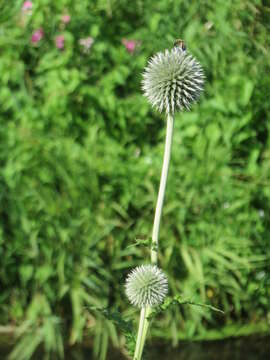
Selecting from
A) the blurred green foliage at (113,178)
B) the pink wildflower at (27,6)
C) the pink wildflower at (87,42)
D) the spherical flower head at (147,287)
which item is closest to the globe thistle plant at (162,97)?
the spherical flower head at (147,287)

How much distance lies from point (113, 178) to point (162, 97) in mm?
1434

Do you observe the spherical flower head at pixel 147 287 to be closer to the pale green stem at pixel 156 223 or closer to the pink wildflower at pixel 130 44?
the pale green stem at pixel 156 223

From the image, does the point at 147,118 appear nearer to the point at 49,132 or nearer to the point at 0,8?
the point at 49,132

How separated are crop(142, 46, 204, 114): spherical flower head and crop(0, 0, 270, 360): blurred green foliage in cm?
134

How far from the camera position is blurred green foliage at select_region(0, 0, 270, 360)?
11.1ft

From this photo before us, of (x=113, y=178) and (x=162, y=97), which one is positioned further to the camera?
(x=113, y=178)

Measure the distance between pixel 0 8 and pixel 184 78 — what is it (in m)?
1.97

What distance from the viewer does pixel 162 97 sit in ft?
6.66

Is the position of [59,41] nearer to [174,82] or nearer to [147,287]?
[174,82]

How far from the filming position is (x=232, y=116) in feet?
11.7

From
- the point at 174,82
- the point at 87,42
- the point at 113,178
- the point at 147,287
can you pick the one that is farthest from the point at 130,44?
the point at 147,287

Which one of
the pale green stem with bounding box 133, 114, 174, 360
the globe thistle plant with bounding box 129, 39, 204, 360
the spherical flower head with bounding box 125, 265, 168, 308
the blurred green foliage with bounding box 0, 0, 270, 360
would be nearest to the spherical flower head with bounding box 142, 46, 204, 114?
the globe thistle plant with bounding box 129, 39, 204, 360

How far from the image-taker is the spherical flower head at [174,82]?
2.01 m

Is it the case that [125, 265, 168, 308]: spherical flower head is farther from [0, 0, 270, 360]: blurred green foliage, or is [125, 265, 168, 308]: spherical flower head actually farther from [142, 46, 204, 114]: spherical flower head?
[0, 0, 270, 360]: blurred green foliage
